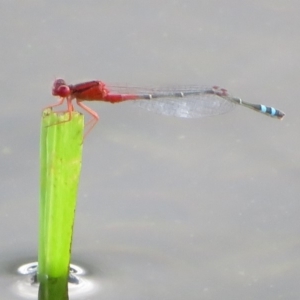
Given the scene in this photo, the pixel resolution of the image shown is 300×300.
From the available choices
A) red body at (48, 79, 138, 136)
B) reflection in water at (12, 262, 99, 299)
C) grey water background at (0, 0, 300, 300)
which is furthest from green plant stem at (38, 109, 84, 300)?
red body at (48, 79, 138, 136)

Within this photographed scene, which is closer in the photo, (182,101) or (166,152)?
(166,152)

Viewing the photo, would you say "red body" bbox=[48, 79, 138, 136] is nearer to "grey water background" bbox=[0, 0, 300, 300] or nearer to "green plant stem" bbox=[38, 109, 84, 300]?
"grey water background" bbox=[0, 0, 300, 300]

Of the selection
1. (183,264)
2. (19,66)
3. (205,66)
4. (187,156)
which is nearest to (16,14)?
(19,66)

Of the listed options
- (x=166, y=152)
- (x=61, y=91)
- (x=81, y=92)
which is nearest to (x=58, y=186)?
(x=61, y=91)

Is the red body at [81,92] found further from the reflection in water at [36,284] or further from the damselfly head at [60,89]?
the reflection in water at [36,284]

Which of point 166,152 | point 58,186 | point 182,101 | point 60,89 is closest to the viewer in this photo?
point 58,186

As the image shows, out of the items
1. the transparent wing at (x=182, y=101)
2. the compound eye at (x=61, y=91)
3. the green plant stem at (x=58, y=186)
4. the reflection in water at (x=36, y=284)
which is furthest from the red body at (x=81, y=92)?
the green plant stem at (x=58, y=186)

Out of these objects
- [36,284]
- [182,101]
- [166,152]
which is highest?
[182,101]

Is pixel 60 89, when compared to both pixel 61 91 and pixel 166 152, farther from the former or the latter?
pixel 166 152

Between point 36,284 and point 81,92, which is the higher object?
point 81,92
